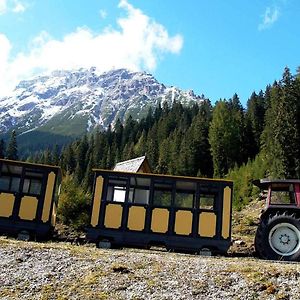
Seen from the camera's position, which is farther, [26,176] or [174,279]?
[26,176]

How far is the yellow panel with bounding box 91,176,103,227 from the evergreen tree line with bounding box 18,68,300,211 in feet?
72.4

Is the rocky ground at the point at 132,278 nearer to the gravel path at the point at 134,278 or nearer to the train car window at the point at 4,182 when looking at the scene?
the gravel path at the point at 134,278

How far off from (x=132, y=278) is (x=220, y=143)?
6862cm

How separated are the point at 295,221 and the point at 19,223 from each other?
9.70 m

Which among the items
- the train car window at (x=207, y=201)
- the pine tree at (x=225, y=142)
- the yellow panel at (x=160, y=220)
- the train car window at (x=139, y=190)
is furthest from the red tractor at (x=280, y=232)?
the pine tree at (x=225, y=142)

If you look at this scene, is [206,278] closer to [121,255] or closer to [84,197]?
[121,255]

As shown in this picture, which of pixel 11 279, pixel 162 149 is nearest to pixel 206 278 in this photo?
pixel 11 279

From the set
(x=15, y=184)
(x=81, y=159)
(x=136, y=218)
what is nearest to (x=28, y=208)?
(x=15, y=184)

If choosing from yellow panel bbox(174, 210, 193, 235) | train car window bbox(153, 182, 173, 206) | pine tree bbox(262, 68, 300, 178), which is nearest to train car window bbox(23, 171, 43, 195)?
train car window bbox(153, 182, 173, 206)

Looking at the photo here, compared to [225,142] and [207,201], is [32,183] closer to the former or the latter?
[207,201]

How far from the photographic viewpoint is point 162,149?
93.9 m

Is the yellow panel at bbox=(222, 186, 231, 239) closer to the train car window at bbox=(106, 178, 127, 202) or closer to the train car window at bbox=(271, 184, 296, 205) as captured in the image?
the train car window at bbox=(271, 184, 296, 205)

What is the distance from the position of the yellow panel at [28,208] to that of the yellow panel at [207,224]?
6.13 m

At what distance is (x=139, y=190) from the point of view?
17141 millimetres
